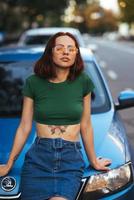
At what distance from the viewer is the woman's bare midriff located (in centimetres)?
329

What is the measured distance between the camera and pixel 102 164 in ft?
11.6

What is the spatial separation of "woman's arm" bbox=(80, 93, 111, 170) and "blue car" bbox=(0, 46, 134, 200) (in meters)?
0.08

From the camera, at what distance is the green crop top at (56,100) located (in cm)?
329

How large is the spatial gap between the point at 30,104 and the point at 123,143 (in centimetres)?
107

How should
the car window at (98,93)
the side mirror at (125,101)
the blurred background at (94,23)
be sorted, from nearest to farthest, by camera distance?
the car window at (98,93)
the side mirror at (125,101)
the blurred background at (94,23)

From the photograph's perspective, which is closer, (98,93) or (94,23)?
(98,93)

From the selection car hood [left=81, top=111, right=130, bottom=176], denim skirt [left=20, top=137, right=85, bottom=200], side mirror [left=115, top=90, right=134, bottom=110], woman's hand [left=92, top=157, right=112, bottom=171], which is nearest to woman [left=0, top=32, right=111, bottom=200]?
denim skirt [left=20, top=137, right=85, bottom=200]

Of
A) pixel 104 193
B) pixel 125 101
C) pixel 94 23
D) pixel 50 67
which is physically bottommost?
pixel 94 23

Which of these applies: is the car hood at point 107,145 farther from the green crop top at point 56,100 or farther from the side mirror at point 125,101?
the side mirror at point 125,101

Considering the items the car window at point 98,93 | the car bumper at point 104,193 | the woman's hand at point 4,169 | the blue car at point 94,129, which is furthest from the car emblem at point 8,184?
the car window at point 98,93

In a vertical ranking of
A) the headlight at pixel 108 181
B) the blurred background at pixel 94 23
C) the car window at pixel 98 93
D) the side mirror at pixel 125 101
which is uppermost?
the headlight at pixel 108 181

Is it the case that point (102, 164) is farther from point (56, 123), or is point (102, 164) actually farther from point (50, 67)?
point (50, 67)

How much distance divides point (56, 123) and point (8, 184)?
0.59 meters

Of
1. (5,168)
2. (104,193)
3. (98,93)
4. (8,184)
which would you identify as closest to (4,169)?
(5,168)
